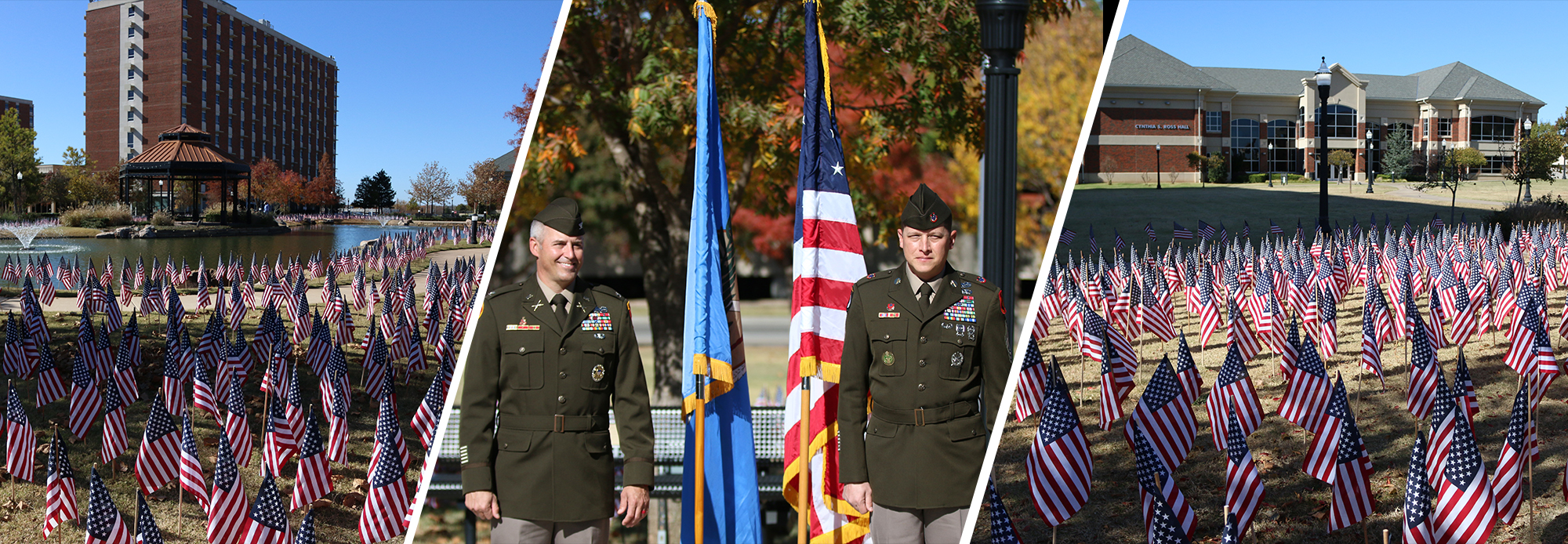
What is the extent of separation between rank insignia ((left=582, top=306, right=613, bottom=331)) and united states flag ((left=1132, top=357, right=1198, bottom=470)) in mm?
5188

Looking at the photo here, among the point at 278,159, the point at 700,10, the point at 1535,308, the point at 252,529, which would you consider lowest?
the point at 252,529

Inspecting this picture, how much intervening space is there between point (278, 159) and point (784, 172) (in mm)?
90931

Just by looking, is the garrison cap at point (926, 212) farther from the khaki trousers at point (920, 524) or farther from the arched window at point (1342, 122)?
the arched window at point (1342, 122)

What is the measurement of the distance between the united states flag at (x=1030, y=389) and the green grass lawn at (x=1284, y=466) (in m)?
0.23

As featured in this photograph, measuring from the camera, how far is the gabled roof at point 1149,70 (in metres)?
62.8

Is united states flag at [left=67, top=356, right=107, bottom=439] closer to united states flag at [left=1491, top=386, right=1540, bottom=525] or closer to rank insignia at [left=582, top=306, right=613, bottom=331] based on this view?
rank insignia at [left=582, top=306, right=613, bottom=331]

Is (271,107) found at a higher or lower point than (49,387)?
higher

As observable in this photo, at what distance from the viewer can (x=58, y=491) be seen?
8656mm

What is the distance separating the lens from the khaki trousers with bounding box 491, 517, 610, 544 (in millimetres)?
4617

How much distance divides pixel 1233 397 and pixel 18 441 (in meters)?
11.0

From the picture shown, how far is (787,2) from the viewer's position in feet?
20.2

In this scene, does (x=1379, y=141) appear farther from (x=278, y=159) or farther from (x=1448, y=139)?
(x=278, y=159)

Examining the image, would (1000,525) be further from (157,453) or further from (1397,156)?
(1397,156)

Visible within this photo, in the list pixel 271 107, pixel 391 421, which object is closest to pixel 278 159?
pixel 271 107
